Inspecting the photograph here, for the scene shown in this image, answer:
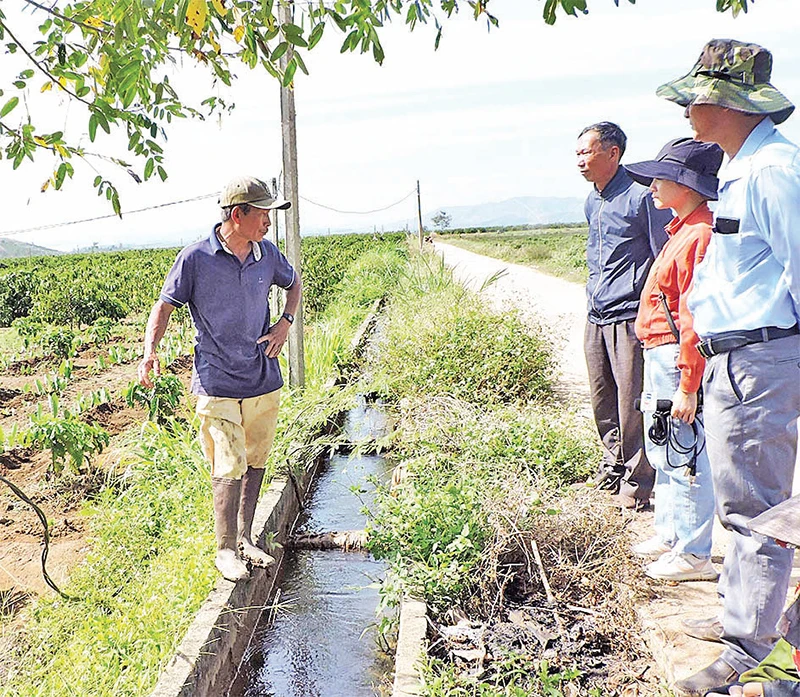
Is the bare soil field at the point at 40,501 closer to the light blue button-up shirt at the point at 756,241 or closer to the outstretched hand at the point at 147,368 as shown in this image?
the outstretched hand at the point at 147,368

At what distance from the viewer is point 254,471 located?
4340mm

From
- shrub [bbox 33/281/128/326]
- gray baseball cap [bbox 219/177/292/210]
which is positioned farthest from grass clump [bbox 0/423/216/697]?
shrub [bbox 33/281/128/326]

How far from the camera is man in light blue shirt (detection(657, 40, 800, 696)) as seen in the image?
2.71 meters

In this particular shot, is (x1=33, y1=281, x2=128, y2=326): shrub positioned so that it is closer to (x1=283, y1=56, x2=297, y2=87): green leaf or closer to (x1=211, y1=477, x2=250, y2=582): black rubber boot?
(x1=211, y1=477, x2=250, y2=582): black rubber boot

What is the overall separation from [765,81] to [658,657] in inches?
83.5

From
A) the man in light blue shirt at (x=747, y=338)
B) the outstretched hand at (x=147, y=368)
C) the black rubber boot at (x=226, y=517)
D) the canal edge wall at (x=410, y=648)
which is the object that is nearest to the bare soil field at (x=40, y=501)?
A: the black rubber boot at (x=226, y=517)

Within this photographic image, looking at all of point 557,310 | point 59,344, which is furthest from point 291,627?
point 557,310

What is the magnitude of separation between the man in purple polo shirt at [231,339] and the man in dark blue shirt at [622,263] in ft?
6.06

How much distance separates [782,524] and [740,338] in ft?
3.98

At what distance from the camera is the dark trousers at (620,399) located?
A: 4.71 m

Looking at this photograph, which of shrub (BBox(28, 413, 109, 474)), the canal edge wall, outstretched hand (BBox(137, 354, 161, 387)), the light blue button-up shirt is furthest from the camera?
shrub (BBox(28, 413, 109, 474))

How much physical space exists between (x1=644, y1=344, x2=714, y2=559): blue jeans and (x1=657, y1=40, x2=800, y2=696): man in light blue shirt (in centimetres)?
84

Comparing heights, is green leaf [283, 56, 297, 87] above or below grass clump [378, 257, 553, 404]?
above

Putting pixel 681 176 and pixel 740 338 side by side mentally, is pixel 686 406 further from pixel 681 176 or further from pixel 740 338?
pixel 681 176
